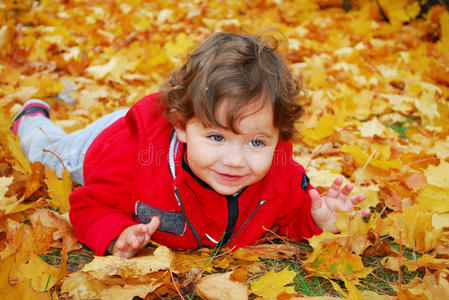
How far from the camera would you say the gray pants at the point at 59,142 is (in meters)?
2.11

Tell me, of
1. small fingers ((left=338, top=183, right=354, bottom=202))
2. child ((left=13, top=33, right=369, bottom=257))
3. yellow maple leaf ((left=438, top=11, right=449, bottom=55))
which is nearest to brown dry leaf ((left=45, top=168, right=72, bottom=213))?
child ((left=13, top=33, right=369, bottom=257))

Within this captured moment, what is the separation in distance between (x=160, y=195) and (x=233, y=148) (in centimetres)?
39

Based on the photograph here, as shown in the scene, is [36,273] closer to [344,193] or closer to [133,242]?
[133,242]

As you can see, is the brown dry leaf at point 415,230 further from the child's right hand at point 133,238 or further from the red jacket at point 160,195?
the child's right hand at point 133,238

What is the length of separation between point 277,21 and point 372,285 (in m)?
4.15

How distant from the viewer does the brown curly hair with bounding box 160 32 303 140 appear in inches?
54.4

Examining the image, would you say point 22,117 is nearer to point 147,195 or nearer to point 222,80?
point 147,195

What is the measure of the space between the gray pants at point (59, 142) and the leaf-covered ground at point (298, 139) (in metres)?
0.16

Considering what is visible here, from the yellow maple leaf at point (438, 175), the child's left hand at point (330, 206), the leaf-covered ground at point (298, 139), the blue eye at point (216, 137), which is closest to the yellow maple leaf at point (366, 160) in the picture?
the leaf-covered ground at point (298, 139)

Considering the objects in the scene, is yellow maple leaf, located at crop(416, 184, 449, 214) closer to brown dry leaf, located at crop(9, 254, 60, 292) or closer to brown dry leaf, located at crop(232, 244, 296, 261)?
brown dry leaf, located at crop(232, 244, 296, 261)

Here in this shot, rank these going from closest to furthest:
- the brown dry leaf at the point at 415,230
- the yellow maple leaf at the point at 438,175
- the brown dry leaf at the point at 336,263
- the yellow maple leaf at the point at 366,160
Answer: the brown dry leaf at the point at 336,263, the brown dry leaf at the point at 415,230, the yellow maple leaf at the point at 438,175, the yellow maple leaf at the point at 366,160

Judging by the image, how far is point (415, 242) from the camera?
1.58 metres

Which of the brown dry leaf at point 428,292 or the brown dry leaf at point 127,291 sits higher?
the brown dry leaf at point 127,291

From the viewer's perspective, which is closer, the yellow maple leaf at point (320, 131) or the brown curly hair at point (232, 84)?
the brown curly hair at point (232, 84)
